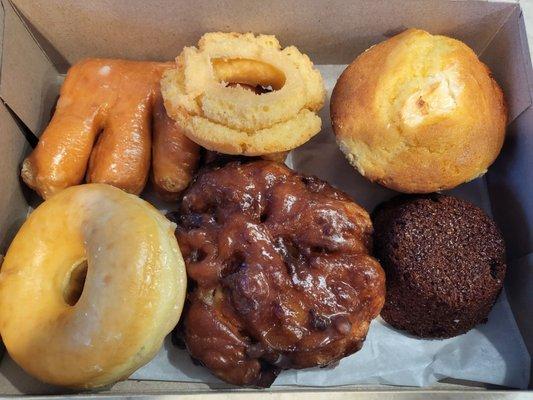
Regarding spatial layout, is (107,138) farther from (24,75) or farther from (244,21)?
(244,21)

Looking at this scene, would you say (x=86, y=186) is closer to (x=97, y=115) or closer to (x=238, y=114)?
(x=97, y=115)

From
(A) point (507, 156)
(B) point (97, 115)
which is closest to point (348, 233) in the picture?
(A) point (507, 156)

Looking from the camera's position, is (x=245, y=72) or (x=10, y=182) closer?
(x=245, y=72)

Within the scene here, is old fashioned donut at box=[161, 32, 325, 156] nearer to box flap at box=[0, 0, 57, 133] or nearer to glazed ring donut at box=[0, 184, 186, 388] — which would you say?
glazed ring donut at box=[0, 184, 186, 388]

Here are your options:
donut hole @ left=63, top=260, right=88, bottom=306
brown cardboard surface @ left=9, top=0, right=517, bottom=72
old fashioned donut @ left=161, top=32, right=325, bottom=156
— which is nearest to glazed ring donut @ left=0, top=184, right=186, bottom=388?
donut hole @ left=63, top=260, right=88, bottom=306

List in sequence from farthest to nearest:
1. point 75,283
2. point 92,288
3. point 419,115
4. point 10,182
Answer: point 10,182 < point 75,283 < point 419,115 < point 92,288

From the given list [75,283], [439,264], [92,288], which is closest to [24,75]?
[75,283]
